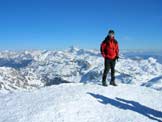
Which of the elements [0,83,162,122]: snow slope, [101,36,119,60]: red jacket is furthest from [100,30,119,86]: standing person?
[0,83,162,122]: snow slope

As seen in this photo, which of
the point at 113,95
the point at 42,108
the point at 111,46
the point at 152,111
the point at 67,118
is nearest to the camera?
the point at 67,118

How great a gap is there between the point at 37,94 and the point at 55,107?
4.33m

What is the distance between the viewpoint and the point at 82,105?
1752cm

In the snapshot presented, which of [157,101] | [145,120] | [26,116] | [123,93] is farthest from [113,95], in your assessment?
[26,116]

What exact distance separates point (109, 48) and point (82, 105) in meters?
5.92

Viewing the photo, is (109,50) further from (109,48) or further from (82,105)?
(82,105)

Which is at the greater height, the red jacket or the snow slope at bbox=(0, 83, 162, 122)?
the red jacket

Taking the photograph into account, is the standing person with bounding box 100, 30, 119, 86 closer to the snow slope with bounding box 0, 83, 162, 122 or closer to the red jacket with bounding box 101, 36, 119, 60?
the red jacket with bounding box 101, 36, 119, 60

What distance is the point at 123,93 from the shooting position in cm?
2117

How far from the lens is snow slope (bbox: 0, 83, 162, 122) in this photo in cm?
1598

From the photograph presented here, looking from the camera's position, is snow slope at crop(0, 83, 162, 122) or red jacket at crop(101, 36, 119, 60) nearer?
snow slope at crop(0, 83, 162, 122)

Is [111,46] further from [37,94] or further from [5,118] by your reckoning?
[5,118]

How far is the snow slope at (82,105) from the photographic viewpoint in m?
16.0

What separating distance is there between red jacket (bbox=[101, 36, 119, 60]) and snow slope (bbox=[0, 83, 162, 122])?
2.36 metres
